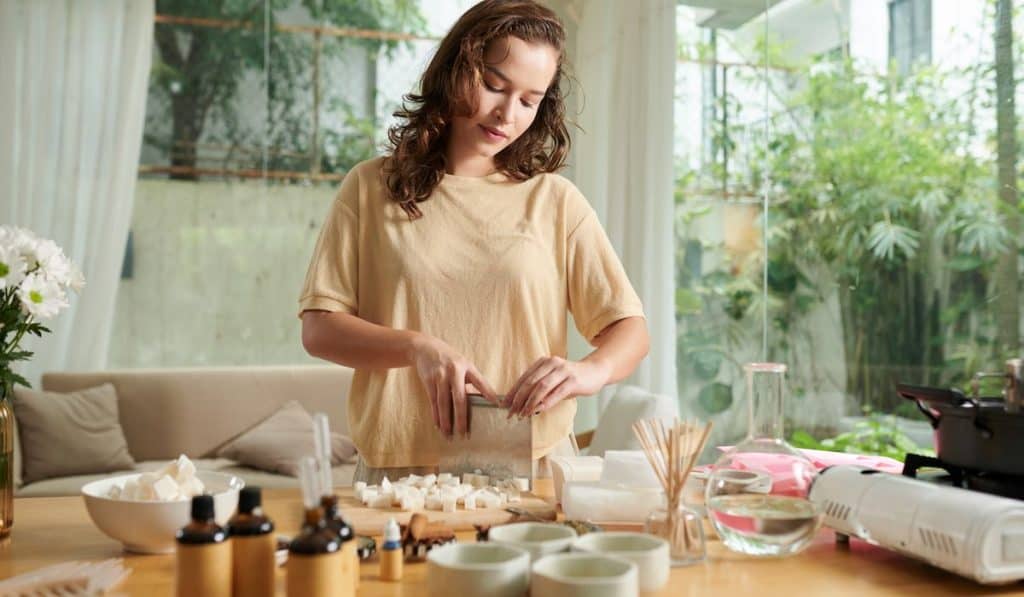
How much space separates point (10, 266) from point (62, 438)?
125 inches

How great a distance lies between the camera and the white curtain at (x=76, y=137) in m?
4.92

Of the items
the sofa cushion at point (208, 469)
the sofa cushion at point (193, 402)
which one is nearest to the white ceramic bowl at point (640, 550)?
the sofa cushion at point (208, 469)

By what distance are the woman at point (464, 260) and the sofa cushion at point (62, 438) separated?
2.95 m

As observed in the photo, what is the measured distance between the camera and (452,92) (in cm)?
178

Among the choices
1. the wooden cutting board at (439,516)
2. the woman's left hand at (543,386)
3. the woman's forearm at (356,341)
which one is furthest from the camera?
the woman's forearm at (356,341)

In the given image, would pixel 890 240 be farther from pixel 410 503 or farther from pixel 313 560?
pixel 313 560

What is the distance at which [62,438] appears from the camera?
429 centimetres

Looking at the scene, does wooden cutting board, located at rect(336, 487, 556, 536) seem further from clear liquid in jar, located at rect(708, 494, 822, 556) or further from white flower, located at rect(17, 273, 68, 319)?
white flower, located at rect(17, 273, 68, 319)

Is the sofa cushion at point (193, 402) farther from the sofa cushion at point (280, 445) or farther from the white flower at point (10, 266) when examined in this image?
the white flower at point (10, 266)

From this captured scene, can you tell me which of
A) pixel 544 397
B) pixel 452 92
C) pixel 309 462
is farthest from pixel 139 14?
pixel 309 462

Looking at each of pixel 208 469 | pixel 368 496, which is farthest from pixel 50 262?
pixel 208 469

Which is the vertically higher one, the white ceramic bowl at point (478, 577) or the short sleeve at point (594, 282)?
the short sleeve at point (594, 282)

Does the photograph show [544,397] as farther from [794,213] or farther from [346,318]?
[794,213]

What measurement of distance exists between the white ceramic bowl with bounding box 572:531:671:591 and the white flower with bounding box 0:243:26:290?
2.89ft
